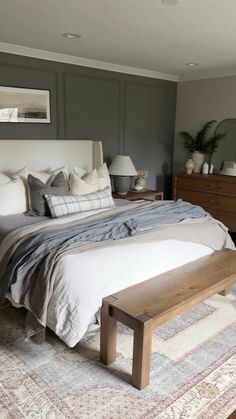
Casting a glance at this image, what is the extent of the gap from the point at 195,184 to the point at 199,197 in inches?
7.9

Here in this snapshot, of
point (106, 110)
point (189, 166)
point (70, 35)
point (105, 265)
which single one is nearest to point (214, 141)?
point (189, 166)

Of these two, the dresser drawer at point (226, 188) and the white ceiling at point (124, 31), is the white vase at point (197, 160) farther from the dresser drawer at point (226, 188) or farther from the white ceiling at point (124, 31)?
the white ceiling at point (124, 31)

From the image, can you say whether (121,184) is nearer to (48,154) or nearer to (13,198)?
(48,154)

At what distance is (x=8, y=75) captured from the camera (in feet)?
12.1

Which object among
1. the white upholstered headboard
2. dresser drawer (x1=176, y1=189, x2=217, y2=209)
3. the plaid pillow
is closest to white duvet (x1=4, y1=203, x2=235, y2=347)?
the plaid pillow

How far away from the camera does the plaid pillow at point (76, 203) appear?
307cm

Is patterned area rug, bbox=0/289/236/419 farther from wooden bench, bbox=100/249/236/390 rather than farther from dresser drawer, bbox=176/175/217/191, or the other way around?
dresser drawer, bbox=176/175/217/191

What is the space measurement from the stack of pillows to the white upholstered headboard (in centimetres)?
24

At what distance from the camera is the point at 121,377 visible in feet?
6.70

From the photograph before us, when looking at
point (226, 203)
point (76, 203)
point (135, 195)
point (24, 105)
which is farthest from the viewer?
point (226, 203)

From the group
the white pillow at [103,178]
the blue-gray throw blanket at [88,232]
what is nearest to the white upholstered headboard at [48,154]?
the white pillow at [103,178]

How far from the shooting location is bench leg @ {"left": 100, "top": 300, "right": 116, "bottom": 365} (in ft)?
6.78

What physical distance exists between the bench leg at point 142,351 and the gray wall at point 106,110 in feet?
9.15

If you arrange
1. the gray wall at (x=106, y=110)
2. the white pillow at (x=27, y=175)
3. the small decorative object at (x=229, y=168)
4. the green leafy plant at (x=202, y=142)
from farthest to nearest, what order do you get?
the green leafy plant at (x=202, y=142), the small decorative object at (x=229, y=168), the gray wall at (x=106, y=110), the white pillow at (x=27, y=175)
